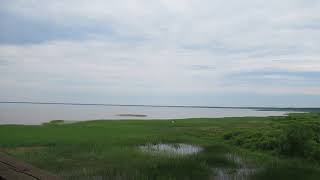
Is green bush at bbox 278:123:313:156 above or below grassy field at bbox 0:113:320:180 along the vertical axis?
above

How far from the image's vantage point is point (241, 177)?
48.5 ft

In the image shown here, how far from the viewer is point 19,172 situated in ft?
15.0

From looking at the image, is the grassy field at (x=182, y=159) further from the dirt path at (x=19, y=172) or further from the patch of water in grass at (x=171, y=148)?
the dirt path at (x=19, y=172)

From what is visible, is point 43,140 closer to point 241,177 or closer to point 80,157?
point 80,157

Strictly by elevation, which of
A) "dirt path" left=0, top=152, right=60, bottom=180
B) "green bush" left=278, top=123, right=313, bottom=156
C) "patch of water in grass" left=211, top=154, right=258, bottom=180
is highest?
"dirt path" left=0, top=152, right=60, bottom=180

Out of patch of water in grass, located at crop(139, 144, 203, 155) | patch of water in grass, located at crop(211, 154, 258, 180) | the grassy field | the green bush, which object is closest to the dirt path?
the grassy field

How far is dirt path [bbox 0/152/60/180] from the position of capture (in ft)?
14.1

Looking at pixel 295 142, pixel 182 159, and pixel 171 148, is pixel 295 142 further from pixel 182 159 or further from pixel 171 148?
pixel 182 159

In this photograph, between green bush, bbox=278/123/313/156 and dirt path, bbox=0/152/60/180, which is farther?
green bush, bbox=278/123/313/156

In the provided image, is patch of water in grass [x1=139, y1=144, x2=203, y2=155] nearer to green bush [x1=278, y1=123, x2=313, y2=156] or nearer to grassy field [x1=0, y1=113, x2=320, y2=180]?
grassy field [x1=0, y1=113, x2=320, y2=180]

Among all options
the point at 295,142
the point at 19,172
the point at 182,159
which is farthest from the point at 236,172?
the point at 19,172

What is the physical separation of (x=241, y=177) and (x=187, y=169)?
2.33 meters

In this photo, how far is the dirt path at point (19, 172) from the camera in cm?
431

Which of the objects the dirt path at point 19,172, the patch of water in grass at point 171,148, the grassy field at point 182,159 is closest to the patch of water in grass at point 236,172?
the grassy field at point 182,159
